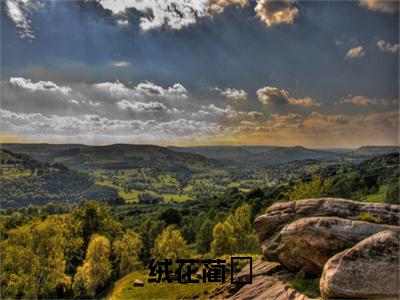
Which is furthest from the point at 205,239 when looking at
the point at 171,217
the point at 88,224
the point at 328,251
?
the point at 328,251

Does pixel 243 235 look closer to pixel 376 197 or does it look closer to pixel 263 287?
pixel 263 287

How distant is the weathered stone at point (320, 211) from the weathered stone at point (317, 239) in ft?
8.04

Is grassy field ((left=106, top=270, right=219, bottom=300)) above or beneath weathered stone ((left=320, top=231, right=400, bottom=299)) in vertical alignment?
beneath

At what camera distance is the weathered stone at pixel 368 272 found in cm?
2064

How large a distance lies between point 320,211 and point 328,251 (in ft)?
16.4

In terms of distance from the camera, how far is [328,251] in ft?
85.7

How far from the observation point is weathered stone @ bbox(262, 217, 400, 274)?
25.8m

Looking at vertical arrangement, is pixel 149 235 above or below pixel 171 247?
below

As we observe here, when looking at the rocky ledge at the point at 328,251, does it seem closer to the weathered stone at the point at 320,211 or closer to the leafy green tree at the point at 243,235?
the weathered stone at the point at 320,211

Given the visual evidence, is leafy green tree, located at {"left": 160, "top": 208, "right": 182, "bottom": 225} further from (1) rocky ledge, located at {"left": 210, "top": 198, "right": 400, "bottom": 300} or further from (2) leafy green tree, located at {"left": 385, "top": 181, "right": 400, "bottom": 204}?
(1) rocky ledge, located at {"left": 210, "top": 198, "right": 400, "bottom": 300}

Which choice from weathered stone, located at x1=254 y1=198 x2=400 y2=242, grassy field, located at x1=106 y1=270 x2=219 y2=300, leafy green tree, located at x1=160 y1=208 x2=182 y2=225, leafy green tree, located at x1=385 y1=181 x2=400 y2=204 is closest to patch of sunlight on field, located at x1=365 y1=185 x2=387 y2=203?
leafy green tree, located at x1=385 y1=181 x2=400 y2=204

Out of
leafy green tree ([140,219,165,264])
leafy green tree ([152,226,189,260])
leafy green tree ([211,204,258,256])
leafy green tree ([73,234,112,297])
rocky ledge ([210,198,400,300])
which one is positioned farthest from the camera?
leafy green tree ([140,219,165,264])

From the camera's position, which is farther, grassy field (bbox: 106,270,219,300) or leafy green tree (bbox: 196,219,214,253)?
leafy green tree (bbox: 196,219,214,253)

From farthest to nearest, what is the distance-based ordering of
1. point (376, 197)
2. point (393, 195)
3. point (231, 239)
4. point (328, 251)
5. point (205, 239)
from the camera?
point (376, 197)
point (393, 195)
point (205, 239)
point (231, 239)
point (328, 251)
